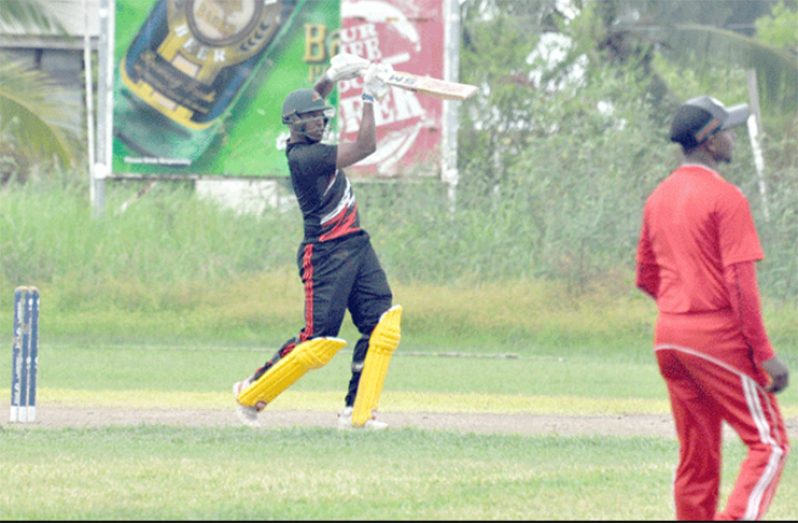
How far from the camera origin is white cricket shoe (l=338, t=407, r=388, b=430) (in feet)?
35.2

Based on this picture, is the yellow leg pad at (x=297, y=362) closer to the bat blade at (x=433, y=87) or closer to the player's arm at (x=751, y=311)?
the bat blade at (x=433, y=87)

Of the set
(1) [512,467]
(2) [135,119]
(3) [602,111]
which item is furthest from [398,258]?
(1) [512,467]

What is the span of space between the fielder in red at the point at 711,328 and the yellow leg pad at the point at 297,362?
12.8ft

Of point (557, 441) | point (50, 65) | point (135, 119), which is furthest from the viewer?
point (50, 65)

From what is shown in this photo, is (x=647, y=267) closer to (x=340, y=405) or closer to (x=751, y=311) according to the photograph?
(x=751, y=311)

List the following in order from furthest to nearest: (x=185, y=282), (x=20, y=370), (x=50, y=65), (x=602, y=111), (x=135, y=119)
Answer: (x=50, y=65) → (x=602, y=111) → (x=135, y=119) → (x=185, y=282) → (x=20, y=370)

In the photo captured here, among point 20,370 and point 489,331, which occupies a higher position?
point 20,370

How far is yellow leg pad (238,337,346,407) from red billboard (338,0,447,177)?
1511 cm

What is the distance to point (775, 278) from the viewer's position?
76.0 feet

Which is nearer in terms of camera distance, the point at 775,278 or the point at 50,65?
the point at 775,278

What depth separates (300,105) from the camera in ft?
34.1

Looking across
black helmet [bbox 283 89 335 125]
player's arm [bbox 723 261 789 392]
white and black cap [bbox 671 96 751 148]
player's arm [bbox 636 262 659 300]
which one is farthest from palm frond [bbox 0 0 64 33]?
player's arm [bbox 723 261 789 392]

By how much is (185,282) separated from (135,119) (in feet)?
11.8

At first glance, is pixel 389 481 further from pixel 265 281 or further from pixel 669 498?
pixel 265 281
